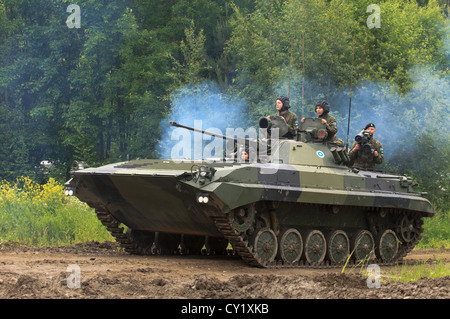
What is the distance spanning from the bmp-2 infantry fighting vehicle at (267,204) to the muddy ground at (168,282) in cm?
67

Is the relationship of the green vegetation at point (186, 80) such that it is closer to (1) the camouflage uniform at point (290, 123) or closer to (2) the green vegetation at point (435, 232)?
(2) the green vegetation at point (435, 232)

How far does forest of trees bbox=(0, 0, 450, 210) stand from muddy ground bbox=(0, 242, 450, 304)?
8526 millimetres

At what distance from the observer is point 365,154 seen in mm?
15359

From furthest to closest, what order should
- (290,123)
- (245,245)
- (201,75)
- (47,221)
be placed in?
(201,75) < (47,221) < (290,123) < (245,245)

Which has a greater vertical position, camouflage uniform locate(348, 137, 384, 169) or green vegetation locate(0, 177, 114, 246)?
camouflage uniform locate(348, 137, 384, 169)

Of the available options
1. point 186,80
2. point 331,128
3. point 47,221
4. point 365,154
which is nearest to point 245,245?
point 331,128

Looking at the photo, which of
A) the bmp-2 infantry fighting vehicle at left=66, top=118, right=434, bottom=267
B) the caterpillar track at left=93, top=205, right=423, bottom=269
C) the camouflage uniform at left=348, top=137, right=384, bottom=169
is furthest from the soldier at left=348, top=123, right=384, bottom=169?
the caterpillar track at left=93, top=205, right=423, bottom=269

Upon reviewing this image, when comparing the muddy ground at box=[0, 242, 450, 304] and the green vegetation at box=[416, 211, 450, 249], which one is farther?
the green vegetation at box=[416, 211, 450, 249]

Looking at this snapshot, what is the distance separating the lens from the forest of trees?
21.2m

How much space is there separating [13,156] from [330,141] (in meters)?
15.7

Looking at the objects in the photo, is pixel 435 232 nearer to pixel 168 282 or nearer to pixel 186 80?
pixel 186 80

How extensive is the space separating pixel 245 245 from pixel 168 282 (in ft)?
9.12

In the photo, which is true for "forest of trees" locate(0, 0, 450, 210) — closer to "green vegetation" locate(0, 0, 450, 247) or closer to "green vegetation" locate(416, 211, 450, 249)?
"green vegetation" locate(0, 0, 450, 247)

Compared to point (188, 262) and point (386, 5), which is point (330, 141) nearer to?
point (188, 262)
